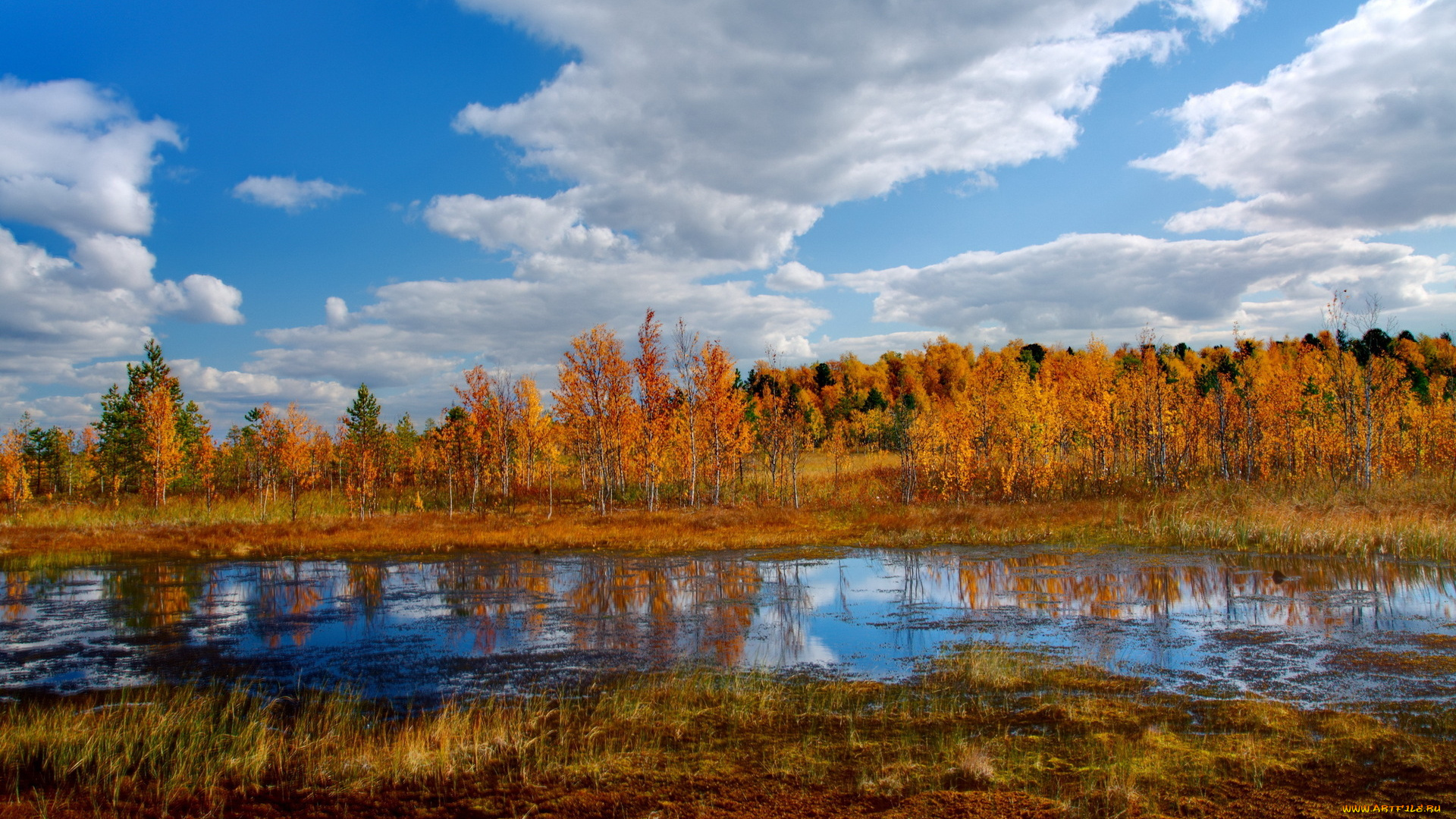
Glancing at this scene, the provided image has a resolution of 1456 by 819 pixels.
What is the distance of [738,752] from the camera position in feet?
24.2

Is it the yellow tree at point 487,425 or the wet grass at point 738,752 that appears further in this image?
the yellow tree at point 487,425

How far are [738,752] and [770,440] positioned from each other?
42110 millimetres

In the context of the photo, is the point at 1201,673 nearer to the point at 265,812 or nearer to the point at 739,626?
the point at 739,626

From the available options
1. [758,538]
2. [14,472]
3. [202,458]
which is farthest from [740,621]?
[14,472]

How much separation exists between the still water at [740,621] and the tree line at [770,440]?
1788cm

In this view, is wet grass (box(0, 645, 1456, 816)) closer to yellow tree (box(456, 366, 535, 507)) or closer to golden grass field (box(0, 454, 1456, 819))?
golden grass field (box(0, 454, 1456, 819))

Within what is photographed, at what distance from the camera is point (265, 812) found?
6.16 m

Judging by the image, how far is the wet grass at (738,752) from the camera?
627 cm

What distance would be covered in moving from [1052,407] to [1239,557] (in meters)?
18.8

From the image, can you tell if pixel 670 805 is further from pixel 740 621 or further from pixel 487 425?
pixel 487 425

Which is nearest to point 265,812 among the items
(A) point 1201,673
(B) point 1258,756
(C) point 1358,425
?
(B) point 1258,756

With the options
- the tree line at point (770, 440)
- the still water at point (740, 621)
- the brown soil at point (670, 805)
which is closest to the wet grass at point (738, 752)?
the brown soil at point (670, 805)

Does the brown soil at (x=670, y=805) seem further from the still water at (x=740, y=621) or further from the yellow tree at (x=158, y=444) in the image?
the yellow tree at (x=158, y=444)

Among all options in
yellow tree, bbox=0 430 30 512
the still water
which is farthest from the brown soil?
yellow tree, bbox=0 430 30 512
